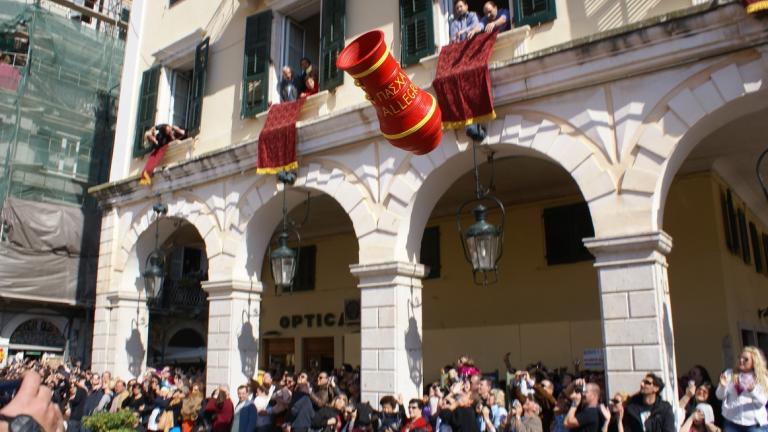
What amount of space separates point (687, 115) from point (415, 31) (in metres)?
4.37

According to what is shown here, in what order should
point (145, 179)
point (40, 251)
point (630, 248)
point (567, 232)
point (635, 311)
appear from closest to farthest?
point (635, 311) < point (630, 248) < point (567, 232) < point (145, 179) < point (40, 251)

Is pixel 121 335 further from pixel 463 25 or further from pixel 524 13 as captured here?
pixel 524 13

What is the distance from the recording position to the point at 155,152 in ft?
47.1

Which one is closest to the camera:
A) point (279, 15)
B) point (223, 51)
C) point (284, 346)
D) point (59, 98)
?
point (279, 15)

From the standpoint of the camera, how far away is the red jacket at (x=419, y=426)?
25.6 ft

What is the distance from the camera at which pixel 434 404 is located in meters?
8.73

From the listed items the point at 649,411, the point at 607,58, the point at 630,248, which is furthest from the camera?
the point at 607,58

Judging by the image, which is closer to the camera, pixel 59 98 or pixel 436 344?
pixel 436 344

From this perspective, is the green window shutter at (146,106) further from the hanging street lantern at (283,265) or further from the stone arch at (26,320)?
the stone arch at (26,320)

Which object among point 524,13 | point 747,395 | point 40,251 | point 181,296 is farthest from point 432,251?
point 181,296

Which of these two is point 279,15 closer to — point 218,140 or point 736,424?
point 218,140

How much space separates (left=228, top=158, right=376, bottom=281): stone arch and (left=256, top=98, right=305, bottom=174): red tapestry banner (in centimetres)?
25

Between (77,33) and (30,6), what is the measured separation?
1.46 metres

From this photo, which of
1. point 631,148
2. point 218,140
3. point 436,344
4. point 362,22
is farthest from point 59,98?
point 631,148
